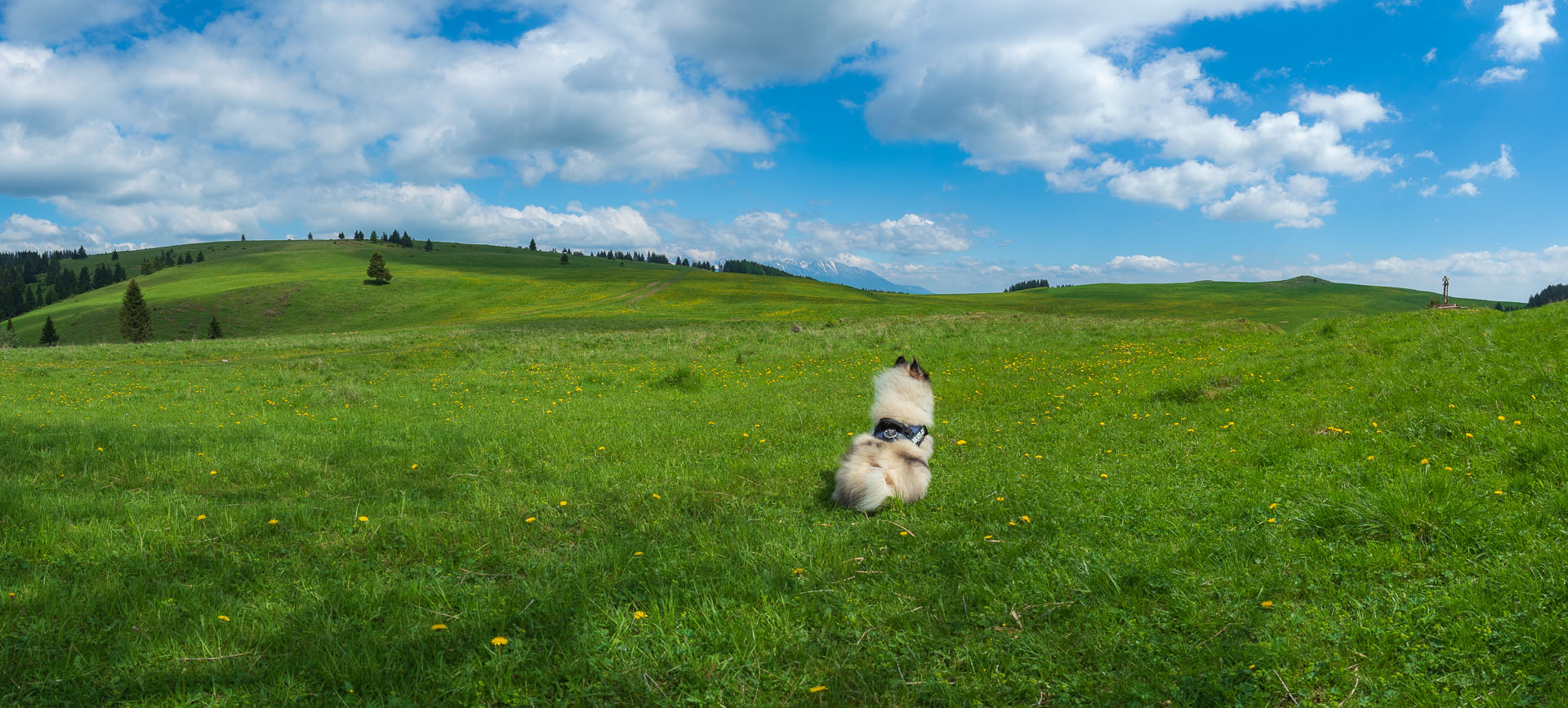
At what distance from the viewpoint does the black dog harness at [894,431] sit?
24.0ft

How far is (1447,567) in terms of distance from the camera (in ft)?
13.6

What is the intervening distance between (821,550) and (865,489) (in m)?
1.30

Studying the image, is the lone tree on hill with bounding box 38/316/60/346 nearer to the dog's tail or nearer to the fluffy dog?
the fluffy dog

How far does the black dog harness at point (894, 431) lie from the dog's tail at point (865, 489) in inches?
33.2

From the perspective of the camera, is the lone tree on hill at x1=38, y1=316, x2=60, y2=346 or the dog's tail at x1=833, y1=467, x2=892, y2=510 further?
the lone tree on hill at x1=38, y1=316, x2=60, y2=346

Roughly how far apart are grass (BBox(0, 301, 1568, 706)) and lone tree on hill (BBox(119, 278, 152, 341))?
94.6m

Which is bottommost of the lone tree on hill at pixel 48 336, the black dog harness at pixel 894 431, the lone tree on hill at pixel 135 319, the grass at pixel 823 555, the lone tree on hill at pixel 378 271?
the lone tree on hill at pixel 48 336

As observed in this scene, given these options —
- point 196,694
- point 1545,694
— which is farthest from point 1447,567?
point 196,694

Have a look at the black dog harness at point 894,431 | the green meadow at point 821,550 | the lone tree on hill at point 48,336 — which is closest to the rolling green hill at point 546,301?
the lone tree on hill at point 48,336

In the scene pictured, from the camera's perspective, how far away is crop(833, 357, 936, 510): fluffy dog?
6445 millimetres

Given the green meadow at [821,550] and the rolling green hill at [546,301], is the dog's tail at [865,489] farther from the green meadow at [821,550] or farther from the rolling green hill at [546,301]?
the rolling green hill at [546,301]

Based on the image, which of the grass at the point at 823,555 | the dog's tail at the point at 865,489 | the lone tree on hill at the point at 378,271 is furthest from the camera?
the lone tree on hill at the point at 378,271

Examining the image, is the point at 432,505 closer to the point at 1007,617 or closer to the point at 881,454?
the point at 881,454

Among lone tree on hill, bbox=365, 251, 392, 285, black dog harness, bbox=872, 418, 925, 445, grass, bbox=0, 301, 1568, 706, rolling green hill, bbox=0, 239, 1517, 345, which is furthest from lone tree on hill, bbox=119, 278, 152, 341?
black dog harness, bbox=872, 418, 925, 445
